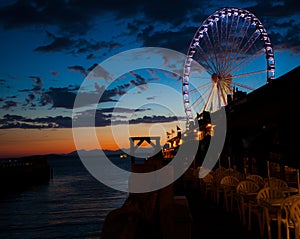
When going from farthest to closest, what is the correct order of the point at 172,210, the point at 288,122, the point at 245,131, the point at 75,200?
the point at 75,200
the point at 245,131
the point at 288,122
the point at 172,210

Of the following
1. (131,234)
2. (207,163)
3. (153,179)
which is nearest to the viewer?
(131,234)

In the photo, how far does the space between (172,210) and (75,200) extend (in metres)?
24.9

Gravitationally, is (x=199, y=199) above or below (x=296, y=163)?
below

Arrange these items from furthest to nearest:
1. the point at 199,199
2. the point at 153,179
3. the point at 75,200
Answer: the point at 75,200 < the point at 199,199 < the point at 153,179

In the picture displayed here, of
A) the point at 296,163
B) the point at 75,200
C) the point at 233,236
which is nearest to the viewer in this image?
the point at 296,163

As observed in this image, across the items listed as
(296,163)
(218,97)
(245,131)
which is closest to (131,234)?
(296,163)

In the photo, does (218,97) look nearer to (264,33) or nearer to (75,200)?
(264,33)

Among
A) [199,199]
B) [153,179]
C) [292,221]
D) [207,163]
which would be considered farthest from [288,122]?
[207,163]

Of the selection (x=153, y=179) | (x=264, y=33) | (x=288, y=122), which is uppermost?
(x=264, y=33)

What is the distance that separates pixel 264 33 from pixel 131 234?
21666mm

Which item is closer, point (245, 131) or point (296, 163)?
point (296, 163)

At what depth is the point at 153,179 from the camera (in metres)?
3.31

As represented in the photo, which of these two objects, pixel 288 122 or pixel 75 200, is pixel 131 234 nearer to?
pixel 288 122

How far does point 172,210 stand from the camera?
235 centimetres
